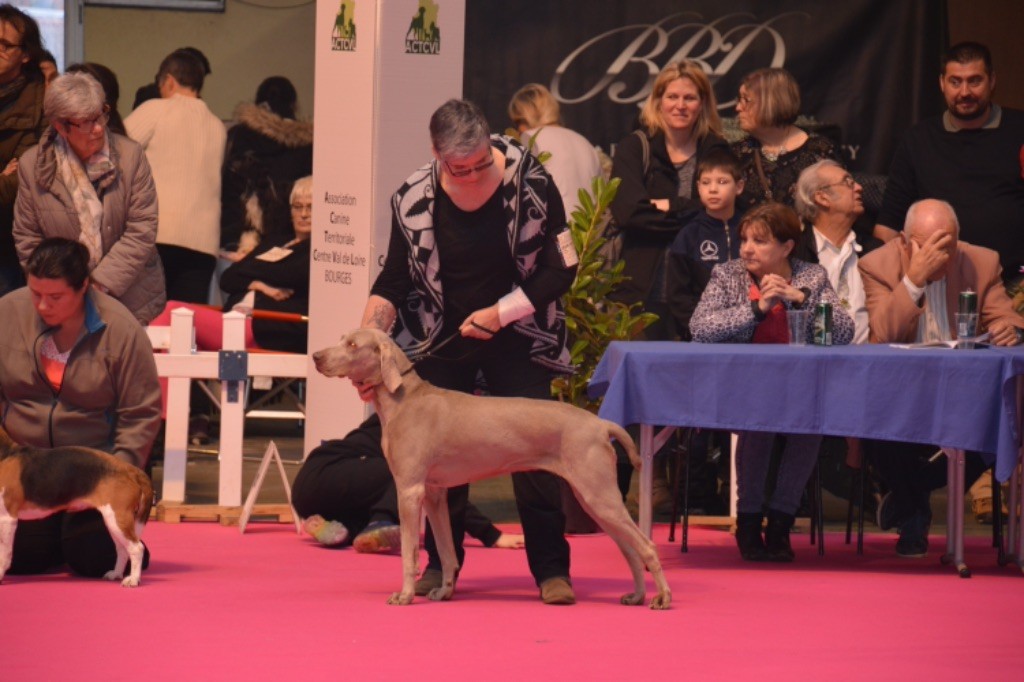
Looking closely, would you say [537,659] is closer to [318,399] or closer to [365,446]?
[365,446]

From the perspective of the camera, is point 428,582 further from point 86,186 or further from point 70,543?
point 86,186

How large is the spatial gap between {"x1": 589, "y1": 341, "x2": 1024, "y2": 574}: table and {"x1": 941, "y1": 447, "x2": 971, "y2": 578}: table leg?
0.02 meters

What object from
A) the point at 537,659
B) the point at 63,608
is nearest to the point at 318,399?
the point at 63,608

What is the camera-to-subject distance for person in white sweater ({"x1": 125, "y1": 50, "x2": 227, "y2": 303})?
9.31 metres

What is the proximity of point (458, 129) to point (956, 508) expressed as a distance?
229 cm

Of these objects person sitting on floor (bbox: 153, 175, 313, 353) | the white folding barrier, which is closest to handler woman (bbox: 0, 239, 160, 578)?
the white folding barrier

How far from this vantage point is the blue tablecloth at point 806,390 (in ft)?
19.9

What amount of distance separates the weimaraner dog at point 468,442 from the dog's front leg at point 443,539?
0.04 metres

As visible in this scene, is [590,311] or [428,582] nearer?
[428,582]

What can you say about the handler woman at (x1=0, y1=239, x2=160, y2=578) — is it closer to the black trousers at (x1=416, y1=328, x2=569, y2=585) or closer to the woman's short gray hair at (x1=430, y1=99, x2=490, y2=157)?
the black trousers at (x1=416, y1=328, x2=569, y2=585)

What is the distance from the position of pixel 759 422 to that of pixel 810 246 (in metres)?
1.23

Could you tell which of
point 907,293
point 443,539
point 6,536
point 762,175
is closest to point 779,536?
point 907,293

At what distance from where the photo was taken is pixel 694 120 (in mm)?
7953

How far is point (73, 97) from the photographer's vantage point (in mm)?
6727
